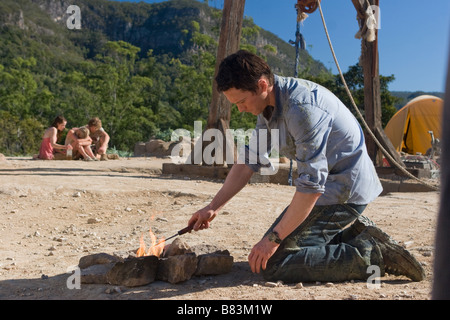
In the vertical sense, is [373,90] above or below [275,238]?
above

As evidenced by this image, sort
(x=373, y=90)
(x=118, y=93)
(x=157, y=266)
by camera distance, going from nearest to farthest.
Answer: (x=157, y=266), (x=373, y=90), (x=118, y=93)

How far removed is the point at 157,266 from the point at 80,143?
7382 millimetres

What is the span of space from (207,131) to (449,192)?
6.72 meters

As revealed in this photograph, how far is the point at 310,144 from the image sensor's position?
7.27 feet

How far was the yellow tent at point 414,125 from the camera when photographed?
17.2 m

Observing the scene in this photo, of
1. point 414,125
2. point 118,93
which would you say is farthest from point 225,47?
point 118,93

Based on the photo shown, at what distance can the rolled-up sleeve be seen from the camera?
217 cm

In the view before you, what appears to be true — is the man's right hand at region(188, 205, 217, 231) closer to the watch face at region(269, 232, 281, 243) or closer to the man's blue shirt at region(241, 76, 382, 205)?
the man's blue shirt at region(241, 76, 382, 205)

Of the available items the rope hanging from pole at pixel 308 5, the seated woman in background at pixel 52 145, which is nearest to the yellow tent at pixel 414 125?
the seated woman in background at pixel 52 145

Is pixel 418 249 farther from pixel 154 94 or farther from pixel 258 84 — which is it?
pixel 154 94

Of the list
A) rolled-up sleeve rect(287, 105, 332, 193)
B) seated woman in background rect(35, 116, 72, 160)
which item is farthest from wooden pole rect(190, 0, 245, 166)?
rolled-up sleeve rect(287, 105, 332, 193)

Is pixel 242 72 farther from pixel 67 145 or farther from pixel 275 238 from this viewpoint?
pixel 67 145

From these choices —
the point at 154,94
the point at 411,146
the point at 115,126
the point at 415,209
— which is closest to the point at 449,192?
the point at 415,209

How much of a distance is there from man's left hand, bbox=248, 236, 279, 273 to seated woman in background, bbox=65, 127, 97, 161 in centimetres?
788
